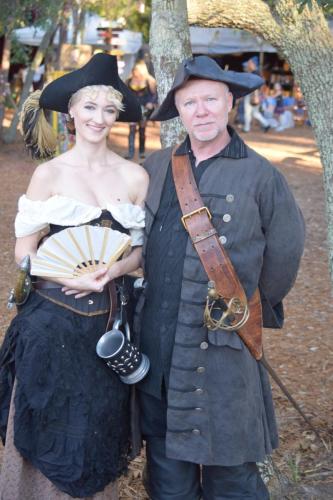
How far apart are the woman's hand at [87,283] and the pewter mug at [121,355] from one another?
167mm

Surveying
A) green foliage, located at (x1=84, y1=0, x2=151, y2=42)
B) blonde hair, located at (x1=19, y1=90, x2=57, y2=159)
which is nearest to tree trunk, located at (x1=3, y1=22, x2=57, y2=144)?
green foliage, located at (x1=84, y1=0, x2=151, y2=42)

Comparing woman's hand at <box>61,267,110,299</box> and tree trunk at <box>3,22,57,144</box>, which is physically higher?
woman's hand at <box>61,267,110,299</box>

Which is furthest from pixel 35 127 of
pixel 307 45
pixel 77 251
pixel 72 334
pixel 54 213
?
pixel 307 45

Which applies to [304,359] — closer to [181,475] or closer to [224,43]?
[181,475]

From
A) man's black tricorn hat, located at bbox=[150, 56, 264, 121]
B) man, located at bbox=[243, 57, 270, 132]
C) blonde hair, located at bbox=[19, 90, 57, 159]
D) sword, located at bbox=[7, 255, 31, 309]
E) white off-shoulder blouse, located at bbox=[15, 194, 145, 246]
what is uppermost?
man's black tricorn hat, located at bbox=[150, 56, 264, 121]

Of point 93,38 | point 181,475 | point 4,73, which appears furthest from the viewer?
point 93,38

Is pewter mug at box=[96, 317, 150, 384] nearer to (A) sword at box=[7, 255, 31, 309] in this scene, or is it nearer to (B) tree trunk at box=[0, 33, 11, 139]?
(A) sword at box=[7, 255, 31, 309]

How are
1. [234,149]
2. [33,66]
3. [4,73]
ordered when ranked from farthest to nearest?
[4,73] → [33,66] → [234,149]

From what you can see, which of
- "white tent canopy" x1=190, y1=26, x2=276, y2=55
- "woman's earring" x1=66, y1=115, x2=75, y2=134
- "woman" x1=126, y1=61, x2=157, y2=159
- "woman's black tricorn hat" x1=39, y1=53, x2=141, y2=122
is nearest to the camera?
"woman's black tricorn hat" x1=39, y1=53, x2=141, y2=122

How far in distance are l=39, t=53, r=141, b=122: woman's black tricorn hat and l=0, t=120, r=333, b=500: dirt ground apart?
190 cm

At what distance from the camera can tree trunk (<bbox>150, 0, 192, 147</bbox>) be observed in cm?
373

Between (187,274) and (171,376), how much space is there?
0.38 meters

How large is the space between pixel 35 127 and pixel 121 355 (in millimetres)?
1013

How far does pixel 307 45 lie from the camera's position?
13.4 feet
